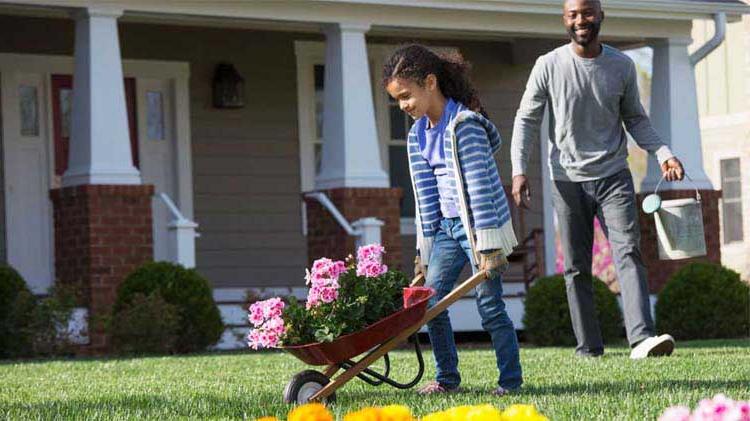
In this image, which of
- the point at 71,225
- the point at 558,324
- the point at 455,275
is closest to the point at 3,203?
the point at 71,225

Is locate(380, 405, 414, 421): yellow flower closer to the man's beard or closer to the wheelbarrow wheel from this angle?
the wheelbarrow wheel

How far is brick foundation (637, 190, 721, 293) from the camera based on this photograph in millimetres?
15445

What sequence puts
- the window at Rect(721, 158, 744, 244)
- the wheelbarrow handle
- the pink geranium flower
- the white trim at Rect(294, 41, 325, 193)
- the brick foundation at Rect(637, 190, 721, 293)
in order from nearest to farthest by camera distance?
the pink geranium flower → the wheelbarrow handle → the brick foundation at Rect(637, 190, 721, 293) → the white trim at Rect(294, 41, 325, 193) → the window at Rect(721, 158, 744, 244)

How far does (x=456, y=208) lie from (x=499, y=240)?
1.22 feet

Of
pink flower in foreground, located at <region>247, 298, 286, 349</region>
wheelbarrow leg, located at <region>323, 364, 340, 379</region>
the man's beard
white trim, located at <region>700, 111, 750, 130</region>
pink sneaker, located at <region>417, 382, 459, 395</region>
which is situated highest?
white trim, located at <region>700, 111, 750, 130</region>

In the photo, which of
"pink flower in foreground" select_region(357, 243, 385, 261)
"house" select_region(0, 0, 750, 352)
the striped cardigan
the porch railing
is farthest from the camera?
the porch railing

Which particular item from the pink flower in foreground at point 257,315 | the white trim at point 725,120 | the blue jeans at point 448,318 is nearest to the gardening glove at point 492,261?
the blue jeans at point 448,318

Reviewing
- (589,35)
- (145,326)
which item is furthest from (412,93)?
(145,326)

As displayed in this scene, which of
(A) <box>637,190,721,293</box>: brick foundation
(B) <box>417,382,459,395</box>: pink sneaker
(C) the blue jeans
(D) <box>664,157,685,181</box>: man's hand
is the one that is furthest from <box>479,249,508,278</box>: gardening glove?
(A) <box>637,190,721,293</box>: brick foundation

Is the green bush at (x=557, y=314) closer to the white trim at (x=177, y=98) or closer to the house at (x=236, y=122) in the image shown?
the house at (x=236, y=122)

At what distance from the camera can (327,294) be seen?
20.0 feet

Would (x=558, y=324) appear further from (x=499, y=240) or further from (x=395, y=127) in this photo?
(x=499, y=240)

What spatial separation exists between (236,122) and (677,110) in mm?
4693

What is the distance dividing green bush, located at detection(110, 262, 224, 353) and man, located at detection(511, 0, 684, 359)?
4621mm
